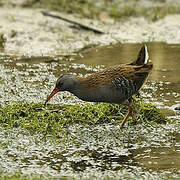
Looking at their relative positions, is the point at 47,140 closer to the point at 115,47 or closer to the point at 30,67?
the point at 30,67

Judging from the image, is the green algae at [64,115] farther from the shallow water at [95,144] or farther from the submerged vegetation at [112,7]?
the submerged vegetation at [112,7]

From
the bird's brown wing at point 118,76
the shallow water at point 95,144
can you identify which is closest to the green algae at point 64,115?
the shallow water at point 95,144

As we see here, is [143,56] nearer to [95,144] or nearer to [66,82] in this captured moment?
[66,82]

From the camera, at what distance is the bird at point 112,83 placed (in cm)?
668

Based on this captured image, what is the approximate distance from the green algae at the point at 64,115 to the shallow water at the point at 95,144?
0.12 meters

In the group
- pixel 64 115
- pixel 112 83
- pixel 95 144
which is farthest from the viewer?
pixel 64 115

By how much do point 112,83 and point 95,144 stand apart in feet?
2.55

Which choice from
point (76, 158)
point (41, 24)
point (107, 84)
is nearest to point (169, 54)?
point (41, 24)

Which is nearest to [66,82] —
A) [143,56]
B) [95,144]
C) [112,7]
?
[95,144]

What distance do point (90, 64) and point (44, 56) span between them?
1.01m

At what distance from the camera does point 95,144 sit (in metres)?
6.41

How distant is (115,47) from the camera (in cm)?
1078

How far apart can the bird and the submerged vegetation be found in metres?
5.88

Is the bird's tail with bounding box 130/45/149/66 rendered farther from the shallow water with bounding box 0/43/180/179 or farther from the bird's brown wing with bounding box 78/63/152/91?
the shallow water with bounding box 0/43/180/179
